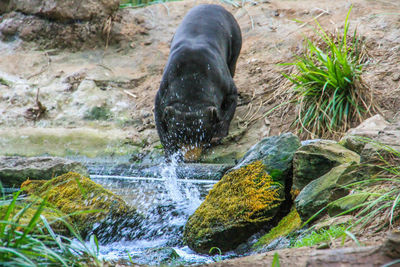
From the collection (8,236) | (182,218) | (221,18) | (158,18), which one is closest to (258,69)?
(221,18)

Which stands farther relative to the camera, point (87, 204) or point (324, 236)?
point (87, 204)

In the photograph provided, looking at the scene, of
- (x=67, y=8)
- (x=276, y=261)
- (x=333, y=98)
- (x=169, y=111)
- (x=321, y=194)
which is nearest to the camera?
(x=276, y=261)

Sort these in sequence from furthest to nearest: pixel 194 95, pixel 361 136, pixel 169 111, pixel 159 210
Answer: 1. pixel 194 95
2. pixel 169 111
3. pixel 159 210
4. pixel 361 136

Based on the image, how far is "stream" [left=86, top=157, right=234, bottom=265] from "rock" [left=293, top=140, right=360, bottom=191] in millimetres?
772

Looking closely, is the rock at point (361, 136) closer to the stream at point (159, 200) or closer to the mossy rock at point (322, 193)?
the mossy rock at point (322, 193)

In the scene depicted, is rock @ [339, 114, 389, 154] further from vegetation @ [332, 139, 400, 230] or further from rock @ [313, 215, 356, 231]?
rock @ [313, 215, 356, 231]

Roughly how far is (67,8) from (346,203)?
7.42 metres

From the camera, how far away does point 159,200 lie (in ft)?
14.5

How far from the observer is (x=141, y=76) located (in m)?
8.47

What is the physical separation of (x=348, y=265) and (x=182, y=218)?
248 cm

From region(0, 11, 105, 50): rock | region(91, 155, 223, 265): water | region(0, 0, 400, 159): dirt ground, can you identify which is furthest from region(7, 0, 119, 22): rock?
region(91, 155, 223, 265): water

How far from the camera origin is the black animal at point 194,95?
19.5 feet

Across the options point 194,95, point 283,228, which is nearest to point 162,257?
point 283,228

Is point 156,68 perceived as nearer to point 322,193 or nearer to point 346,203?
point 322,193
